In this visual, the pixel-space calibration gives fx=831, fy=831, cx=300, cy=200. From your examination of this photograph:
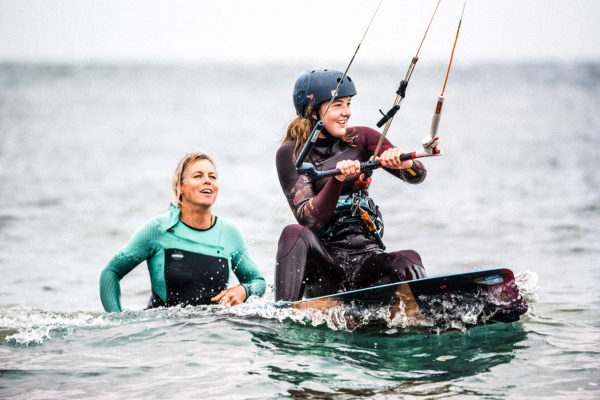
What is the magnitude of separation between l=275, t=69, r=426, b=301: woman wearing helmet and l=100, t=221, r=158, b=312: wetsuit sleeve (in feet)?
3.79

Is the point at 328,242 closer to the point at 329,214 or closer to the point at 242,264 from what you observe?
the point at 329,214

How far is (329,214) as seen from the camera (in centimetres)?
588

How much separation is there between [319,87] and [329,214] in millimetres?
1018

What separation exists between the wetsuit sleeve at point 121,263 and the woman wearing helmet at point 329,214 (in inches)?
45.5

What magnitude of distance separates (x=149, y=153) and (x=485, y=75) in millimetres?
55767

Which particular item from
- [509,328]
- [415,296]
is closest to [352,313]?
[415,296]

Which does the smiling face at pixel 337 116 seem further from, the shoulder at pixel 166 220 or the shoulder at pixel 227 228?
the shoulder at pixel 166 220

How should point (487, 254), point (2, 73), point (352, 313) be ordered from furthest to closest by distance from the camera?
point (2, 73), point (487, 254), point (352, 313)

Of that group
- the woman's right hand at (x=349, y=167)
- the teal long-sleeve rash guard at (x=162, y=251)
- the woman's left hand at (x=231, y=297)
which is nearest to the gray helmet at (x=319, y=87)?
the woman's right hand at (x=349, y=167)

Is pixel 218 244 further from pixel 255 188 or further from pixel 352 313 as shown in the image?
pixel 255 188

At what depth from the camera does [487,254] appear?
11023mm

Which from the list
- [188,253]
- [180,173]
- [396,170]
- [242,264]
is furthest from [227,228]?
[396,170]

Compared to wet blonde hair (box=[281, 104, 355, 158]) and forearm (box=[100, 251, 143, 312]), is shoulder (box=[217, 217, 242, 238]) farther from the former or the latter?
wet blonde hair (box=[281, 104, 355, 158])

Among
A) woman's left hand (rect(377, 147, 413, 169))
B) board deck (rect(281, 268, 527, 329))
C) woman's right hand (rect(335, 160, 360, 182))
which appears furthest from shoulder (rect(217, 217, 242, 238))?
woman's left hand (rect(377, 147, 413, 169))
